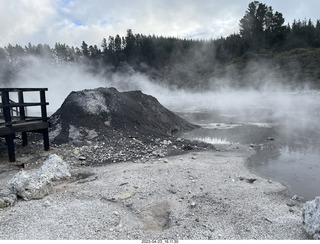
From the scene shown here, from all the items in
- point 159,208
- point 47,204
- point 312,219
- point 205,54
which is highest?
point 205,54

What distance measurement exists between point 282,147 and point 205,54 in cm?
5310

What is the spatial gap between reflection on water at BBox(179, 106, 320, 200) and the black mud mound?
2597mm

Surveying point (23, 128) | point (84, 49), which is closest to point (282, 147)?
point (23, 128)

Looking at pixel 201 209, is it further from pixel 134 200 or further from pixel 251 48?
pixel 251 48

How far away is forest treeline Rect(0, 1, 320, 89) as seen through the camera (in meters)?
42.6

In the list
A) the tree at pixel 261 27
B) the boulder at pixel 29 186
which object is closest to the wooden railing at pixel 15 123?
the boulder at pixel 29 186

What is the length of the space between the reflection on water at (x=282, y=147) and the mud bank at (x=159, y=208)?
774 mm

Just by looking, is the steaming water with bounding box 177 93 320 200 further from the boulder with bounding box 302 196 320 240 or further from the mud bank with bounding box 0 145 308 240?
the boulder with bounding box 302 196 320 240

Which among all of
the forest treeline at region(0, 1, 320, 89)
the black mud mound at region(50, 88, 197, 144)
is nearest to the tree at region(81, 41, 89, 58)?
the forest treeline at region(0, 1, 320, 89)

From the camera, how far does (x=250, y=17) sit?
185 feet

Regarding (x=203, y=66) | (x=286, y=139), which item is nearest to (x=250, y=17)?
Answer: (x=203, y=66)

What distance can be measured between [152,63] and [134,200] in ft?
198

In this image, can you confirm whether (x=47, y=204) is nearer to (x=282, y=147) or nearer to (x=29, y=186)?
(x=29, y=186)

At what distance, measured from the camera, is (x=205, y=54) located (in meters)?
60.8
